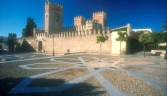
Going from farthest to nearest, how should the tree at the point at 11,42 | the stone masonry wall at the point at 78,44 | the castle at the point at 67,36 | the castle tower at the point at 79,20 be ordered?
the castle tower at the point at 79,20
the tree at the point at 11,42
the castle at the point at 67,36
the stone masonry wall at the point at 78,44

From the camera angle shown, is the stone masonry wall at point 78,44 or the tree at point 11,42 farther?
the tree at point 11,42

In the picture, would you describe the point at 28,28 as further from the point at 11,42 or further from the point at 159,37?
the point at 159,37

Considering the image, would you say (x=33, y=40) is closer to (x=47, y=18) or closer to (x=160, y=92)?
(x=47, y=18)

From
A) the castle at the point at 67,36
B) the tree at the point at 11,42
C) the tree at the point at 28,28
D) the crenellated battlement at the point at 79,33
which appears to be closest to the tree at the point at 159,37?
the castle at the point at 67,36

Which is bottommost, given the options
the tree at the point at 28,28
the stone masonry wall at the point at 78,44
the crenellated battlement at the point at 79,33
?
the stone masonry wall at the point at 78,44

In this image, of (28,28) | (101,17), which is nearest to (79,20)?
(101,17)

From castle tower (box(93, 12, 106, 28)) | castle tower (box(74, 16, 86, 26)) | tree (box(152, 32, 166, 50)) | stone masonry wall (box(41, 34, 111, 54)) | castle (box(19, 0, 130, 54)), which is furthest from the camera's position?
castle tower (box(74, 16, 86, 26))

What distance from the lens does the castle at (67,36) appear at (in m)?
25.6

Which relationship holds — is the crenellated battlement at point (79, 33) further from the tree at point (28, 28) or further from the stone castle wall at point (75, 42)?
the tree at point (28, 28)

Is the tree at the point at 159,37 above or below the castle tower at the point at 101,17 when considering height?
below

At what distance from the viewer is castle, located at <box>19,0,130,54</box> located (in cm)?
2562

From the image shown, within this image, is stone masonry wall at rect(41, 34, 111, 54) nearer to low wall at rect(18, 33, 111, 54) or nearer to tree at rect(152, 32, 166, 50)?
low wall at rect(18, 33, 111, 54)

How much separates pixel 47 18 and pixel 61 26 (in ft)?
18.4

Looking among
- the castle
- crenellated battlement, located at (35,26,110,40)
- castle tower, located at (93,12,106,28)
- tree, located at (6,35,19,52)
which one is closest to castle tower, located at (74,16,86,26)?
the castle
